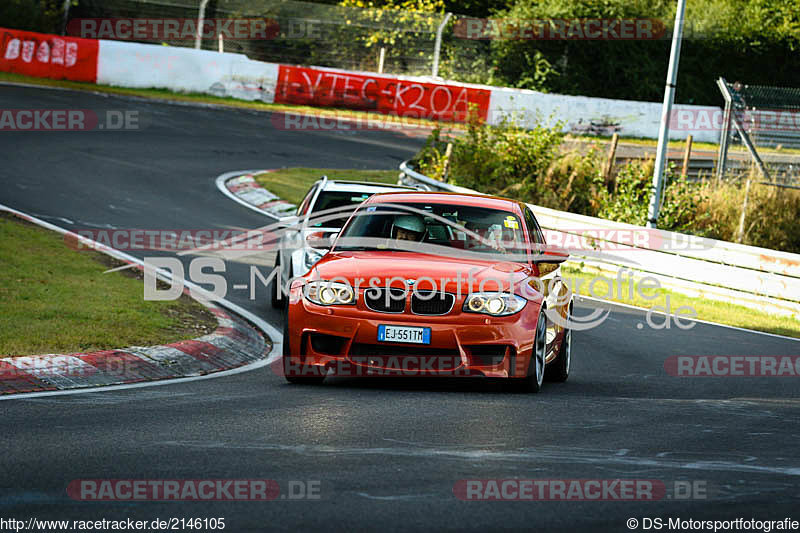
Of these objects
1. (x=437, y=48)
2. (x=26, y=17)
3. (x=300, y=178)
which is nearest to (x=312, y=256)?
(x=300, y=178)

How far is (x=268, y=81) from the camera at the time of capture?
38.5m

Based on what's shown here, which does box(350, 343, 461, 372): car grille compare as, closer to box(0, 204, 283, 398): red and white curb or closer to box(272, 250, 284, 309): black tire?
box(0, 204, 283, 398): red and white curb

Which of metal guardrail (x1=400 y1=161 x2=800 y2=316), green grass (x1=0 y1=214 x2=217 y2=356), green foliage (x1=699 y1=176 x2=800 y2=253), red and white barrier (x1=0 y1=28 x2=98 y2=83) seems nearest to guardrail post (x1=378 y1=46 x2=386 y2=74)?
red and white barrier (x1=0 y1=28 x2=98 y2=83)

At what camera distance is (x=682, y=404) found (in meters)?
9.02

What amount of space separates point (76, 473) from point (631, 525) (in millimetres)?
2689

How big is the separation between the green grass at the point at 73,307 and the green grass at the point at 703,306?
7348mm

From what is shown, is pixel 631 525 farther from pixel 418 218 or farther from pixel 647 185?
pixel 647 185

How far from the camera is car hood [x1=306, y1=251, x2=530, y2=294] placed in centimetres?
873

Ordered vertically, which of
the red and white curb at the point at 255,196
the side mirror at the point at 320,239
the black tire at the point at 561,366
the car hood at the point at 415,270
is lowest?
the red and white curb at the point at 255,196

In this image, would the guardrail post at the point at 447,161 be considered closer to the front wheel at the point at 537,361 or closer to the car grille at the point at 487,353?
the front wheel at the point at 537,361

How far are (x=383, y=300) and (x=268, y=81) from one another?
30.8m

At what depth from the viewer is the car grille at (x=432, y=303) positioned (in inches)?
340

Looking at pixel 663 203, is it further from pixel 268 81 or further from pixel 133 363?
pixel 268 81

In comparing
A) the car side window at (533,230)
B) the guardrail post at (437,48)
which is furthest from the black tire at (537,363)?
the guardrail post at (437,48)
